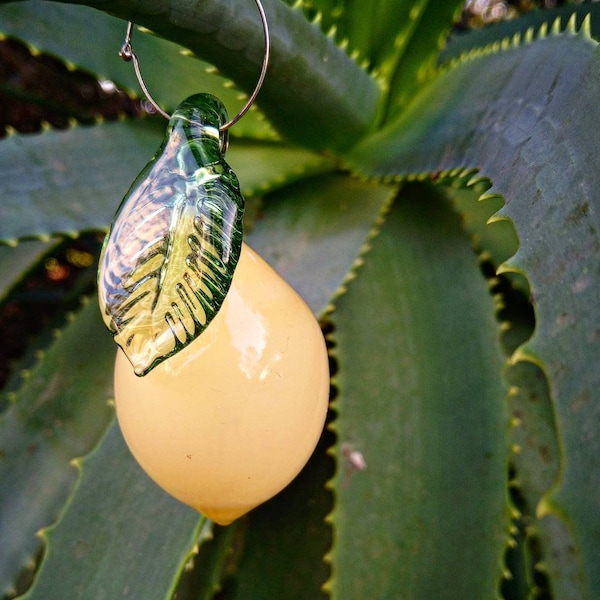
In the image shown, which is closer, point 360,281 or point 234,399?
point 234,399

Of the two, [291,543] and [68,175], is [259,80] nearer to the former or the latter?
[68,175]

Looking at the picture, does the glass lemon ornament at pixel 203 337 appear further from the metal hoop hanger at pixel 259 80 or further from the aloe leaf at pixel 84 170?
the aloe leaf at pixel 84 170

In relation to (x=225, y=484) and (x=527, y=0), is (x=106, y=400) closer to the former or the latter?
(x=225, y=484)

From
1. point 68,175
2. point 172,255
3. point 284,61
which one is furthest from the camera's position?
point 68,175

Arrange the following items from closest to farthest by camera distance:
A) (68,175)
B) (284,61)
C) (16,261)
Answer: (284,61) < (68,175) < (16,261)

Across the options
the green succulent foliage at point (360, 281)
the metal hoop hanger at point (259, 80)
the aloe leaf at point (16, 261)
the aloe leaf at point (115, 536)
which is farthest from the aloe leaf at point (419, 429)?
the aloe leaf at point (16, 261)

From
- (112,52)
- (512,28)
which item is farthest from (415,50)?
(112,52)
